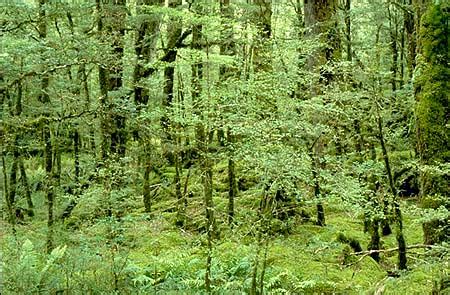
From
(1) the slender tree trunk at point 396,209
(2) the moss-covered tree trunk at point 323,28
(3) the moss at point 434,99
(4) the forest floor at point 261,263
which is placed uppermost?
(2) the moss-covered tree trunk at point 323,28

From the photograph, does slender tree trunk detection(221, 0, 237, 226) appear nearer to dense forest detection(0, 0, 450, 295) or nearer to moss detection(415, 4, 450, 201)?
dense forest detection(0, 0, 450, 295)

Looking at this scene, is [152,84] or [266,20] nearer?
[152,84]

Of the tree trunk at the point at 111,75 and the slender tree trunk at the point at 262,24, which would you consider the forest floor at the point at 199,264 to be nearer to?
the tree trunk at the point at 111,75

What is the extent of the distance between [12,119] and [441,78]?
653cm

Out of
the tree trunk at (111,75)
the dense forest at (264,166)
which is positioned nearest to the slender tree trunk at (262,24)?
the dense forest at (264,166)

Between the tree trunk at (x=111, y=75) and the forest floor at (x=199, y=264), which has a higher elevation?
the tree trunk at (x=111, y=75)

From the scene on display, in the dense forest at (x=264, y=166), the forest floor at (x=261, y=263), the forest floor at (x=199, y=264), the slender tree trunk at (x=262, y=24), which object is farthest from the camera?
the slender tree trunk at (x=262, y=24)

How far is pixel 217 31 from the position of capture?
759cm

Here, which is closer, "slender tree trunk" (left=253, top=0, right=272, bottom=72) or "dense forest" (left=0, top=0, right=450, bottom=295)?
"dense forest" (left=0, top=0, right=450, bottom=295)

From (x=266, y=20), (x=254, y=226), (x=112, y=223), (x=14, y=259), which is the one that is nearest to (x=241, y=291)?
(x=254, y=226)

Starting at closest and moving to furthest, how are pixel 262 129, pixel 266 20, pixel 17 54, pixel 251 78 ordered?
1. pixel 262 129
2. pixel 251 78
3. pixel 17 54
4. pixel 266 20

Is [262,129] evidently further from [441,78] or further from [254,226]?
[441,78]

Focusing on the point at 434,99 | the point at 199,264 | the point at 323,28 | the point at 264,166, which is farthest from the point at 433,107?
the point at 199,264

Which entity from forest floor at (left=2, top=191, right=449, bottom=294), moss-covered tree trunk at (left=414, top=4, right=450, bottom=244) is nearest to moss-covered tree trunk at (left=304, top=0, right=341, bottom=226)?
forest floor at (left=2, top=191, right=449, bottom=294)
